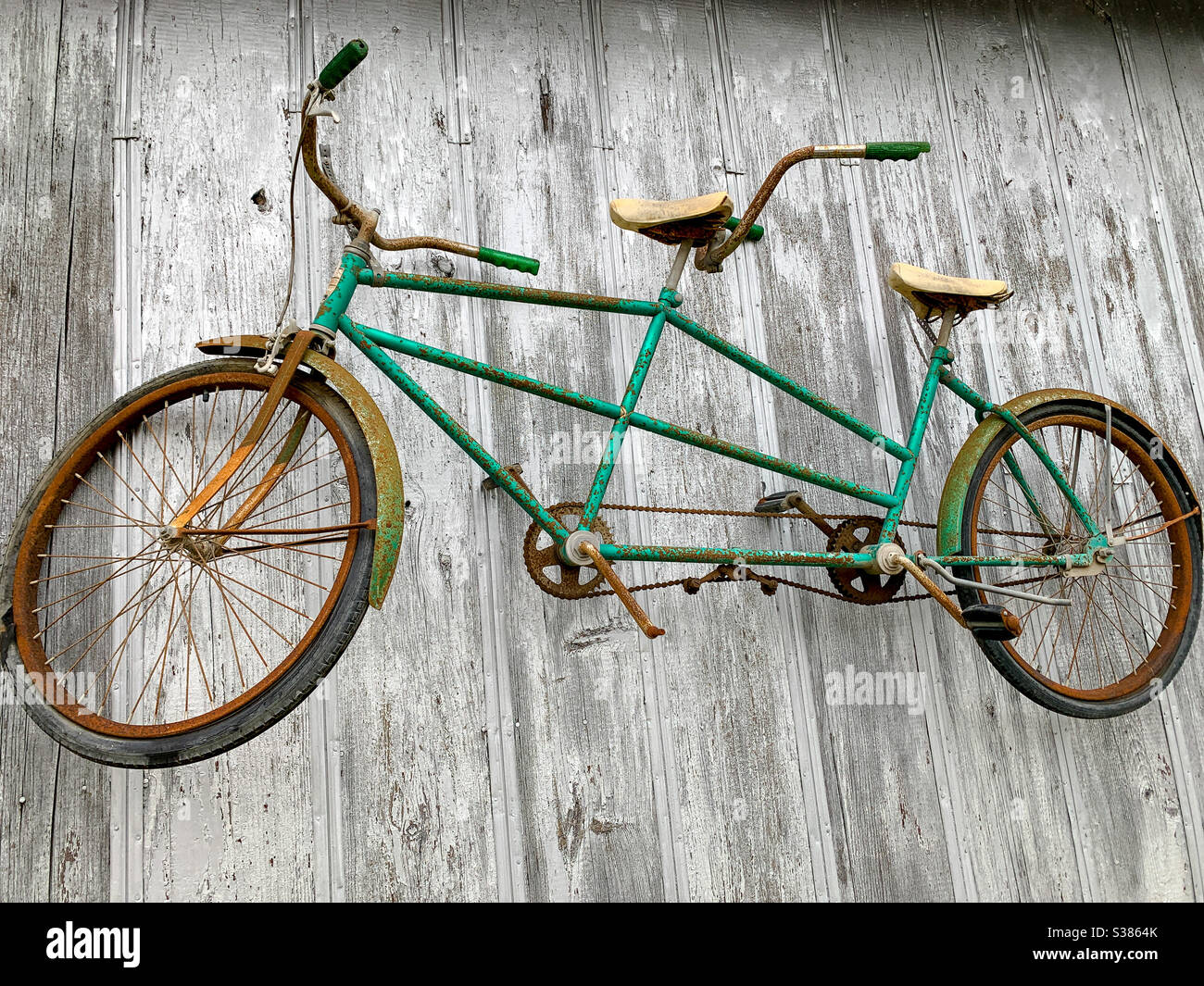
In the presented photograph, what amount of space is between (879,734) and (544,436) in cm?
104

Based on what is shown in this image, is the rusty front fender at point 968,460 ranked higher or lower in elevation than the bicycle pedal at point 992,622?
higher

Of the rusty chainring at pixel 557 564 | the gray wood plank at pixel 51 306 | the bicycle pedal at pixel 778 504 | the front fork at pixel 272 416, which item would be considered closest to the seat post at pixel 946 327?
the bicycle pedal at pixel 778 504

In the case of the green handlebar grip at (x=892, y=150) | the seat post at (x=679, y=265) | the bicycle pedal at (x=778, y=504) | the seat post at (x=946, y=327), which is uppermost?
the green handlebar grip at (x=892, y=150)

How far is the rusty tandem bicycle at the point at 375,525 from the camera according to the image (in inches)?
60.3

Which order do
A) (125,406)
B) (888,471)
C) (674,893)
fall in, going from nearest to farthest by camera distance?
1. (125,406)
2. (674,893)
3. (888,471)

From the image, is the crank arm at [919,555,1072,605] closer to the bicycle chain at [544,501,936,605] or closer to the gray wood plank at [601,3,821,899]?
the bicycle chain at [544,501,936,605]

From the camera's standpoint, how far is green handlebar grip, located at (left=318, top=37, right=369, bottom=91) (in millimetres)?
1477

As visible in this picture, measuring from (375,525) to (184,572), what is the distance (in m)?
0.58

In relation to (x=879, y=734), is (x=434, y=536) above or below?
above

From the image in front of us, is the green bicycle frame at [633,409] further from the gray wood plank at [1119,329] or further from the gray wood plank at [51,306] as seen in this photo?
the gray wood plank at [51,306]

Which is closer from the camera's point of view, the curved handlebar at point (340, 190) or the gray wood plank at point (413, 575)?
the curved handlebar at point (340, 190)
